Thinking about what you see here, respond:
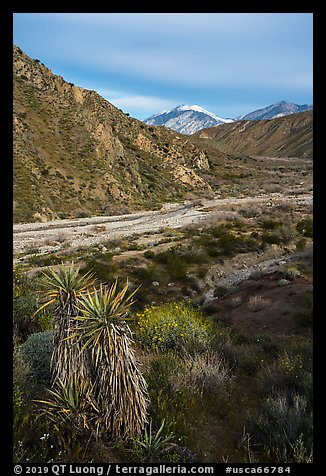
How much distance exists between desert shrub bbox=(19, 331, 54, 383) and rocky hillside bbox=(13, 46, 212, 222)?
29154mm

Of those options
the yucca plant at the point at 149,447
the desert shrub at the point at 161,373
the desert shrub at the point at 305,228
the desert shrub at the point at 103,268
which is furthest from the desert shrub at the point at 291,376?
the desert shrub at the point at 305,228

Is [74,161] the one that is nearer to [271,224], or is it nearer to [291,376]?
[271,224]

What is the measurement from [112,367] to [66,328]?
81 cm

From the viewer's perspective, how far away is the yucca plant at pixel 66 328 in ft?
13.0

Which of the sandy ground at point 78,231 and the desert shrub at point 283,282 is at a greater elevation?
the sandy ground at point 78,231

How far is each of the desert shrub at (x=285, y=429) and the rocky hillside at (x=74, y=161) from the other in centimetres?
3187

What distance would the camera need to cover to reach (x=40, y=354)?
5.10 meters

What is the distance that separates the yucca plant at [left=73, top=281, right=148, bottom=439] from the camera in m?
3.79

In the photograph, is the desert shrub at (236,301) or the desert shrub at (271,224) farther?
the desert shrub at (271,224)

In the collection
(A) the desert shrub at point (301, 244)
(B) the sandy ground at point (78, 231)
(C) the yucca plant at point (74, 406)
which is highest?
(B) the sandy ground at point (78, 231)

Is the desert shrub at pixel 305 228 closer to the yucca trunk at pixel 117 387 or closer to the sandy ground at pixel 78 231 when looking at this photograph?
the sandy ground at pixel 78 231

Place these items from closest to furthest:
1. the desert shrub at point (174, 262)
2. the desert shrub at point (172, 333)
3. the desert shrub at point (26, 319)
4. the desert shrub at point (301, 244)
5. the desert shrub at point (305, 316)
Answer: the desert shrub at point (172, 333), the desert shrub at point (26, 319), the desert shrub at point (305, 316), the desert shrub at point (174, 262), the desert shrub at point (301, 244)
